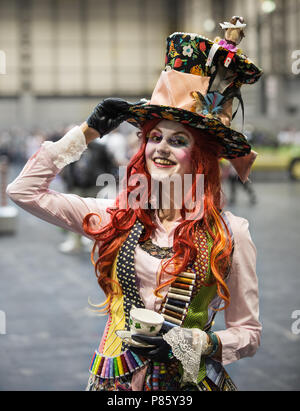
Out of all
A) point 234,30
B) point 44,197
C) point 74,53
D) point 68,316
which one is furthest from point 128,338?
point 74,53

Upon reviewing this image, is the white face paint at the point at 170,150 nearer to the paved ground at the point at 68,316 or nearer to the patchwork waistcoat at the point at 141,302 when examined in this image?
the patchwork waistcoat at the point at 141,302

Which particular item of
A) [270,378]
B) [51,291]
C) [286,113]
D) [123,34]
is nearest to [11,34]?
[123,34]

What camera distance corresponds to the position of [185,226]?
2.18 m

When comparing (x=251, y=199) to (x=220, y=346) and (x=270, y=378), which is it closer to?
(x=270, y=378)

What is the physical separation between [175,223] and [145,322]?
18.9 inches

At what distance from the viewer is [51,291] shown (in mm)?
6535

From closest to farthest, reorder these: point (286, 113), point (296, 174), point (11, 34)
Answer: point (296, 174) < point (286, 113) < point (11, 34)

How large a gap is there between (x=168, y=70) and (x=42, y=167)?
60cm

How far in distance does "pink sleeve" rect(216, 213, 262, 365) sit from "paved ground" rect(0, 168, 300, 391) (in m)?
2.11

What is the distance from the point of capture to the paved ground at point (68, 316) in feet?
14.4

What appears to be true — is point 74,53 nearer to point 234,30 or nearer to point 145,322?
point 234,30

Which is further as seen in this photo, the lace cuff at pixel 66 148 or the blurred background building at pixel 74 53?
the blurred background building at pixel 74 53

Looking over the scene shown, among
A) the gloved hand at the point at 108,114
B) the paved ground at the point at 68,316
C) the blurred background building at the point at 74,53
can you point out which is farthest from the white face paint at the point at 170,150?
the blurred background building at the point at 74,53

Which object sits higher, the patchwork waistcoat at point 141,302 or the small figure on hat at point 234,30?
the small figure on hat at point 234,30
